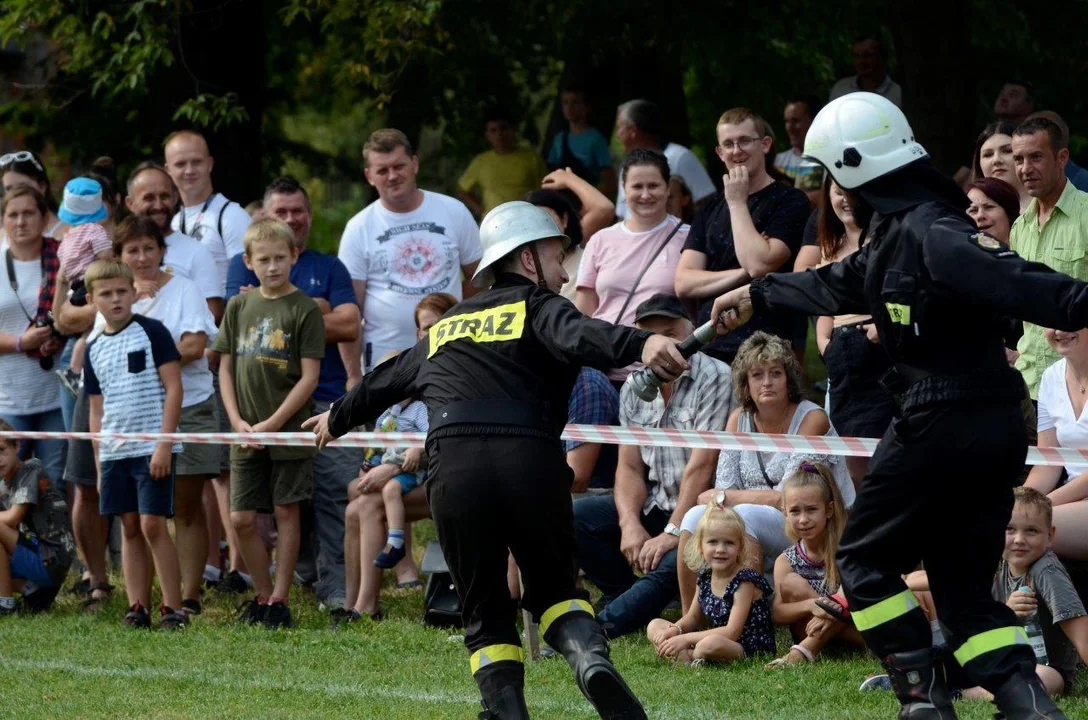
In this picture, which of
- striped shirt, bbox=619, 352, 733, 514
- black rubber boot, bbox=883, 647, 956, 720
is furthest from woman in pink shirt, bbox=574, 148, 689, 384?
black rubber boot, bbox=883, 647, 956, 720

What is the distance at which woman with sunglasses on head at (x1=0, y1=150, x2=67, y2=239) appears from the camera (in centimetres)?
1116

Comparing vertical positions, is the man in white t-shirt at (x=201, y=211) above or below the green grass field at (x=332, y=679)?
above

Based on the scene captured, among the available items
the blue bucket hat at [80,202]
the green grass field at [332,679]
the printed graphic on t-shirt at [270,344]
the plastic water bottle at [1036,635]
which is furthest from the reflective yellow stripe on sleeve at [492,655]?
the blue bucket hat at [80,202]

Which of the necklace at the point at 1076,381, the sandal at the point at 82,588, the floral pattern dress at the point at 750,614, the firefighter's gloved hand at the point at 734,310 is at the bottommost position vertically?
the sandal at the point at 82,588

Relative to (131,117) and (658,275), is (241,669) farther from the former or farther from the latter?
(131,117)

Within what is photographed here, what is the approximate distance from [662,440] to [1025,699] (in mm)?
3066

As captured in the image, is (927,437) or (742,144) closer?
(927,437)

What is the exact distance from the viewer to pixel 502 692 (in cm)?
623

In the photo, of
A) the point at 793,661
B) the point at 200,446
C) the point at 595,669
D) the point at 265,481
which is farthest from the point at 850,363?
the point at 200,446

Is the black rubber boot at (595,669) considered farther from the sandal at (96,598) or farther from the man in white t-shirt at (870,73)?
the man in white t-shirt at (870,73)

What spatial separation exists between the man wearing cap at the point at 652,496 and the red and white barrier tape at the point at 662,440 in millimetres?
205

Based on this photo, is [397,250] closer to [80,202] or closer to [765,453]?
[80,202]

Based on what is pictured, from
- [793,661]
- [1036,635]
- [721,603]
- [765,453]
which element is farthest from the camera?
[765,453]

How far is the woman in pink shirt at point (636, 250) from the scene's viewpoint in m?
9.77
